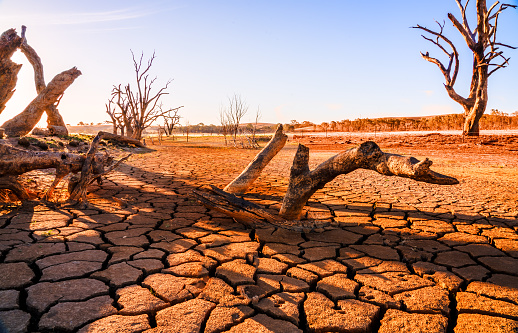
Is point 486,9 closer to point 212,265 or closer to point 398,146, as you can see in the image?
point 398,146

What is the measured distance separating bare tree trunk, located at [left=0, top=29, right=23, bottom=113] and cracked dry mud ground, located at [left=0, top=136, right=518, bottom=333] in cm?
265

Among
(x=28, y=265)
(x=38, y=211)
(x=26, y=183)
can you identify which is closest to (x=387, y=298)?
(x=28, y=265)

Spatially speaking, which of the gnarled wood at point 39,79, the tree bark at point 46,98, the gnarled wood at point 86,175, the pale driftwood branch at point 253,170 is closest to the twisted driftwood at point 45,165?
the gnarled wood at point 86,175

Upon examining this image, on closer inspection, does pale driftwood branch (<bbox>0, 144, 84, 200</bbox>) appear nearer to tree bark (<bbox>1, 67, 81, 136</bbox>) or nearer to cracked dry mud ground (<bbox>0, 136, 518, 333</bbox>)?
cracked dry mud ground (<bbox>0, 136, 518, 333</bbox>)

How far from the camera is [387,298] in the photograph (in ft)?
7.09

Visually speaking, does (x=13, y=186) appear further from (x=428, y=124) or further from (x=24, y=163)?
(x=428, y=124)

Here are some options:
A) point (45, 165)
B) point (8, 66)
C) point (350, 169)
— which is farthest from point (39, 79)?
point (350, 169)

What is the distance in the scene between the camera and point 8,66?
532 cm

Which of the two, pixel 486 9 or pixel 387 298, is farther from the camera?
pixel 486 9

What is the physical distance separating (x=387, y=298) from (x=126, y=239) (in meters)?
2.43

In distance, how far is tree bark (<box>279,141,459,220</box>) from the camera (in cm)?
244

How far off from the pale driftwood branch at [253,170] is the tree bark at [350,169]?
169 centimetres

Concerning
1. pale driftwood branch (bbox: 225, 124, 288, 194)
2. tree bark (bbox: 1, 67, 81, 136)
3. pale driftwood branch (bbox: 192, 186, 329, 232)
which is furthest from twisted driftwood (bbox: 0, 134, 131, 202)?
tree bark (bbox: 1, 67, 81, 136)

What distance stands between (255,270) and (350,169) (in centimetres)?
137
